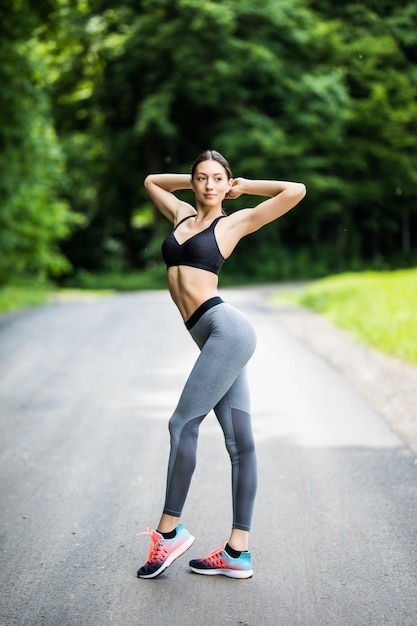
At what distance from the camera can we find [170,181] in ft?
14.1

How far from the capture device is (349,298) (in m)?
17.0

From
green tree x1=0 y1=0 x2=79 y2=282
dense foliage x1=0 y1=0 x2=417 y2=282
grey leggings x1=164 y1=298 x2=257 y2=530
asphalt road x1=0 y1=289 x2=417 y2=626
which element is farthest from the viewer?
dense foliage x1=0 y1=0 x2=417 y2=282

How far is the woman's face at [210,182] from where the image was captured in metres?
3.99

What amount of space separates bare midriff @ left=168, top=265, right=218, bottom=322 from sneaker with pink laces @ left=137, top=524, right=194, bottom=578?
1.03 metres

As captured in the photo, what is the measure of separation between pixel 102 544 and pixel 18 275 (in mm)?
23787

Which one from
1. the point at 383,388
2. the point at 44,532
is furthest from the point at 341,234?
the point at 44,532

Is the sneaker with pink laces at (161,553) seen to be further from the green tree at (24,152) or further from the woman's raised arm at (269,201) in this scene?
the green tree at (24,152)

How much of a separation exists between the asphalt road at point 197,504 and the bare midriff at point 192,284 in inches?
49.7

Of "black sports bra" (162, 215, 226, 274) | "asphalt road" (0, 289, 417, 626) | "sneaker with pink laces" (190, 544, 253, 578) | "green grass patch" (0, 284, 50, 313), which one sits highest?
"black sports bra" (162, 215, 226, 274)

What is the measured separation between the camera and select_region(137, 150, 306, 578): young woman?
3.92 metres

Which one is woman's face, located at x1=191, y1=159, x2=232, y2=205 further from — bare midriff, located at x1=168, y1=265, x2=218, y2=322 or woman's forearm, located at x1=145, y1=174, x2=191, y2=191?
bare midriff, located at x1=168, y1=265, x2=218, y2=322

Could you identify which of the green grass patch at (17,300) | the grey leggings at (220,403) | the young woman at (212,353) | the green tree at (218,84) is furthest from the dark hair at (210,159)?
the green tree at (218,84)

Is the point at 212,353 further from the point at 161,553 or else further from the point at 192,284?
the point at 161,553

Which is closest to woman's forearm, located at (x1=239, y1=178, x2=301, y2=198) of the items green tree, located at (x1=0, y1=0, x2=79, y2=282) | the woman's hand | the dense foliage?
the woman's hand
